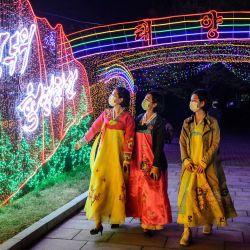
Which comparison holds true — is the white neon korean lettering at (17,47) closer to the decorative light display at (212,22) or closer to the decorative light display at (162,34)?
the decorative light display at (162,34)

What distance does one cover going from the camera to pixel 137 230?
5352mm

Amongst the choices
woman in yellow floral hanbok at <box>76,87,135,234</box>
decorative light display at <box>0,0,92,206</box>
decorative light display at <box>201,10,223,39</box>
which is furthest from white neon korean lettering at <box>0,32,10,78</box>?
decorative light display at <box>201,10,223,39</box>

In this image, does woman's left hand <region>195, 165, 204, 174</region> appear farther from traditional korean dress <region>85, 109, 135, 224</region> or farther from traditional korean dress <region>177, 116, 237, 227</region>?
traditional korean dress <region>85, 109, 135, 224</region>

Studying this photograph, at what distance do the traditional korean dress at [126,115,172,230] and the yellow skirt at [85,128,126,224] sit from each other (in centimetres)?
19

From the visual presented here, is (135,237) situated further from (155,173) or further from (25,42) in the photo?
(25,42)

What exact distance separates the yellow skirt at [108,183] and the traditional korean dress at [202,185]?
790mm

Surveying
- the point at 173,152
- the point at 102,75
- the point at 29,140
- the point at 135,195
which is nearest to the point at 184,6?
the point at 173,152

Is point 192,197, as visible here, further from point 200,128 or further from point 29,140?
point 29,140

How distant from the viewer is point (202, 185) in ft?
15.7

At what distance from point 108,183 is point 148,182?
1.72 feet

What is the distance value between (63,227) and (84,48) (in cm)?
550

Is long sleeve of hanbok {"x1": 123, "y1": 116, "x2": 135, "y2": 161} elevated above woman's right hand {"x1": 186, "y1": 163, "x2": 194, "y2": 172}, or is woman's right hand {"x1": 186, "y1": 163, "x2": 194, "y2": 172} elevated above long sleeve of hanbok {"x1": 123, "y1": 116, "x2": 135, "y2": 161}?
long sleeve of hanbok {"x1": 123, "y1": 116, "x2": 135, "y2": 161}

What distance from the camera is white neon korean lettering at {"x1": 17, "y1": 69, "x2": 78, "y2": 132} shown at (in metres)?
6.14

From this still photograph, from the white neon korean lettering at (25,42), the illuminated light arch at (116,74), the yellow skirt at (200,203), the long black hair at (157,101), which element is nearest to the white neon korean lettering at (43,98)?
the white neon korean lettering at (25,42)
